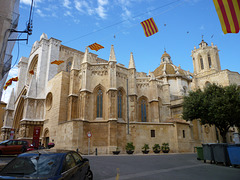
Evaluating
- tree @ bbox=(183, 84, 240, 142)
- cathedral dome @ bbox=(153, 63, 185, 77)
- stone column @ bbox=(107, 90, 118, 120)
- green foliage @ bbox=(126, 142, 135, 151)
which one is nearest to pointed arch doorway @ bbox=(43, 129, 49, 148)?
stone column @ bbox=(107, 90, 118, 120)

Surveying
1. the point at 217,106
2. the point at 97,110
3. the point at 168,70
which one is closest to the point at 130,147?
the point at 97,110

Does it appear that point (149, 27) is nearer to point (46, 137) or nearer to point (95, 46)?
point (95, 46)

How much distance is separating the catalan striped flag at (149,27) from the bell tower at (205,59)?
49.7 meters

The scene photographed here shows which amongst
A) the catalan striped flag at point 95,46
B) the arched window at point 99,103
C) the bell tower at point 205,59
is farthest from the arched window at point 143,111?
the bell tower at point 205,59

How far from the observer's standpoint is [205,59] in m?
59.7

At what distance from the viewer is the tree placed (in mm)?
17297

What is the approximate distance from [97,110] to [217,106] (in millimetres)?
14482

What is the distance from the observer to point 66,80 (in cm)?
2784

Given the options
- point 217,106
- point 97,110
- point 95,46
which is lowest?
point 217,106

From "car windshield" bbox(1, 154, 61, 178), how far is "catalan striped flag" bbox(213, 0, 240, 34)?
6.81m

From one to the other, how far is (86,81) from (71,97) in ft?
10.2

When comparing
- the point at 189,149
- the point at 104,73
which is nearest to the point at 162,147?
the point at 189,149

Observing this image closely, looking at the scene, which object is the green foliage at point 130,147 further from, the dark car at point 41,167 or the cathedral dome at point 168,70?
the cathedral dome at point 168,70

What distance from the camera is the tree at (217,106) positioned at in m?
17.3
